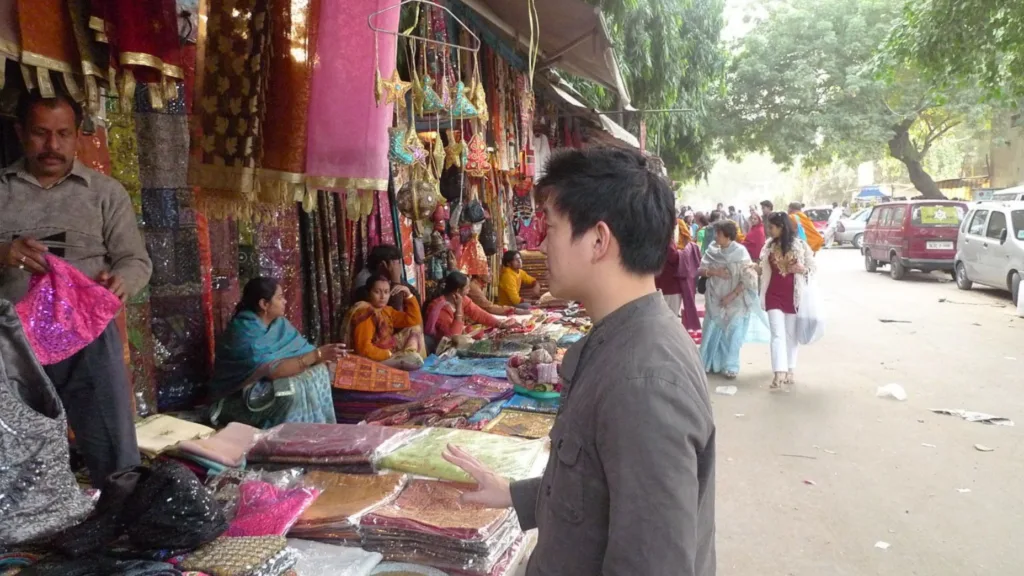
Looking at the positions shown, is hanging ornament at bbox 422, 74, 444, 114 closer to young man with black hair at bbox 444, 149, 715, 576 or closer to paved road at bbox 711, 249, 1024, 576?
young man with black hair at bbox 444, 149, 715, 576

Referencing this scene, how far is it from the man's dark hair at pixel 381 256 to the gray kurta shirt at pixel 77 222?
2.72 m

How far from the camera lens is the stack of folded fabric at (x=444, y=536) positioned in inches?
84.3

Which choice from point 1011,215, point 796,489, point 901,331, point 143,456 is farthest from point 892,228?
point 143,456

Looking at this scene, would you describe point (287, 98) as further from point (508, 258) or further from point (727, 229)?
point (508, 258)

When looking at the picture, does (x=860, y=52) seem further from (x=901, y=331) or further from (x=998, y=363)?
(x=998, y=363)

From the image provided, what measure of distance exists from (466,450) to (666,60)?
911 centimetres

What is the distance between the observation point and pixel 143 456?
277cm

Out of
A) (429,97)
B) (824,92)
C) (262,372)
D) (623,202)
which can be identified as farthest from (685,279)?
(824,92)

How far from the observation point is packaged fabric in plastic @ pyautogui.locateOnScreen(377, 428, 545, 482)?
254cm

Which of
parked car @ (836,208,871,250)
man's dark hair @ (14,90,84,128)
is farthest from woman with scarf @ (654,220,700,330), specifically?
parked car @ (836,208,871,250)

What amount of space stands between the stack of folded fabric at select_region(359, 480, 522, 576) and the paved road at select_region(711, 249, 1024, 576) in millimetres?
1537

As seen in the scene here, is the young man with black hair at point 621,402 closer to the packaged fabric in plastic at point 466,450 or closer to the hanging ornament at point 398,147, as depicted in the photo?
the packaged fabric in plastic at point 466,450

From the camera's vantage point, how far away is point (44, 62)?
199 centimetres

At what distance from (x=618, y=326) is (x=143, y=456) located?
7.96 ft
